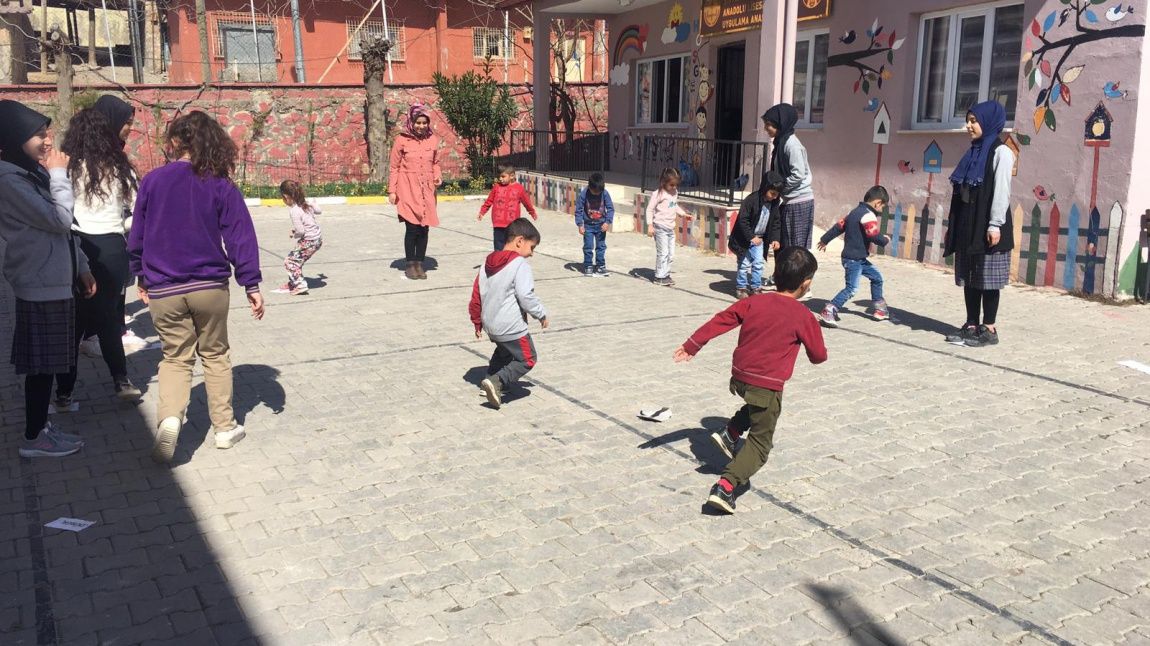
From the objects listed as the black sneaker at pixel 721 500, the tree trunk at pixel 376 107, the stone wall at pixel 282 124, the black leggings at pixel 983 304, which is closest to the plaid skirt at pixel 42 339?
the black sneaker at pixel 721 500

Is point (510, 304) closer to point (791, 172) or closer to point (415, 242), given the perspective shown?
point (791, 172)

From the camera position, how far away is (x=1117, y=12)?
9.16 meters

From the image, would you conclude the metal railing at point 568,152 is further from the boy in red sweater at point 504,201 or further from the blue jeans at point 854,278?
the blue jeans at point 854,278

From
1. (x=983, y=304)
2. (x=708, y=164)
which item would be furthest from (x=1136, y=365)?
(x=708, y=164)

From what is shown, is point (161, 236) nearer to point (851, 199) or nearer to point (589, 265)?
point (589, 265)

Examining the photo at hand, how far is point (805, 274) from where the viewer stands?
446 centimetres

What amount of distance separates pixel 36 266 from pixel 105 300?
103 cm

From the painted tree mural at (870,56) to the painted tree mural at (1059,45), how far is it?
1.88m

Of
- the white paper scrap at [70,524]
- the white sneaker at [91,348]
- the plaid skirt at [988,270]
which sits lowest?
the white paper scrap at [70,524]

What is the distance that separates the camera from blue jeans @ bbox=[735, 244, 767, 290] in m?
9.52

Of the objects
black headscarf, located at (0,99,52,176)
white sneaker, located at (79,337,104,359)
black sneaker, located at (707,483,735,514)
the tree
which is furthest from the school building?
black headscarf, located at (0,99,52,176)

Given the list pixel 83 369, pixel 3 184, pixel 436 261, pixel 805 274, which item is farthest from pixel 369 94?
pixel 805 274

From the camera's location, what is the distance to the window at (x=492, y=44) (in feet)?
97.3

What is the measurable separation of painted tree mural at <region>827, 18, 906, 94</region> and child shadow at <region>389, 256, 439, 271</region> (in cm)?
591
